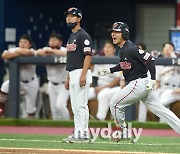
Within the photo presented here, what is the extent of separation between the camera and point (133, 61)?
421 inches

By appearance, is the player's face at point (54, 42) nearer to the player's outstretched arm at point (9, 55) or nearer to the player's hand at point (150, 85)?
the player's outstretched arm at point (9, 55)

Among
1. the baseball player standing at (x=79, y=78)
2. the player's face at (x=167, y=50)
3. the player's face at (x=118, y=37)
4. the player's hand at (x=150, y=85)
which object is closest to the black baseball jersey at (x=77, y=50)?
the baseball player standing at (x=79, y=78)

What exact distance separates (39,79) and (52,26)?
4399mm

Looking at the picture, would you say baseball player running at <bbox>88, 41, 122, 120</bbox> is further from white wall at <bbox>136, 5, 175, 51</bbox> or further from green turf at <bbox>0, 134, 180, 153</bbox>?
white wall at <bbox>136, 5, 175, 51</bbox>

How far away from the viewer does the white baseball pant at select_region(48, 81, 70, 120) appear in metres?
14.9

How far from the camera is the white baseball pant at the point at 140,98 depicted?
10.7m

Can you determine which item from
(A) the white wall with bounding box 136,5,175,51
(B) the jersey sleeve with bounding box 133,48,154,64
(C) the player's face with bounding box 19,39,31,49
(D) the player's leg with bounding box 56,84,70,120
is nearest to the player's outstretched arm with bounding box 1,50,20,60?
(C) the player's face with bounding box 19,39,31,49

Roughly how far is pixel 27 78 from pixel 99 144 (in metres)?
4.75

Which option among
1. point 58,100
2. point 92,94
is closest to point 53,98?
point 58,100

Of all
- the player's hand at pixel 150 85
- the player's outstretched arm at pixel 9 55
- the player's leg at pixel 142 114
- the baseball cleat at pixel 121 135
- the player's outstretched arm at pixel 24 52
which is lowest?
the baseball cleat at pixel 121 135

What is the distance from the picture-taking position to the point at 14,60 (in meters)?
15.1

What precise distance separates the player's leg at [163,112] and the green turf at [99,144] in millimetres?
291

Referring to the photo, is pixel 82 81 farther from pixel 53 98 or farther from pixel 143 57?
pixel 53 98

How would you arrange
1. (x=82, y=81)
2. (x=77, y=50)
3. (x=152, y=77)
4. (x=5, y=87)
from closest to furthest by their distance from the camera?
(x=152, y=77), (x=82, y=81), (x=77, y=50), (x=5, y=87)
